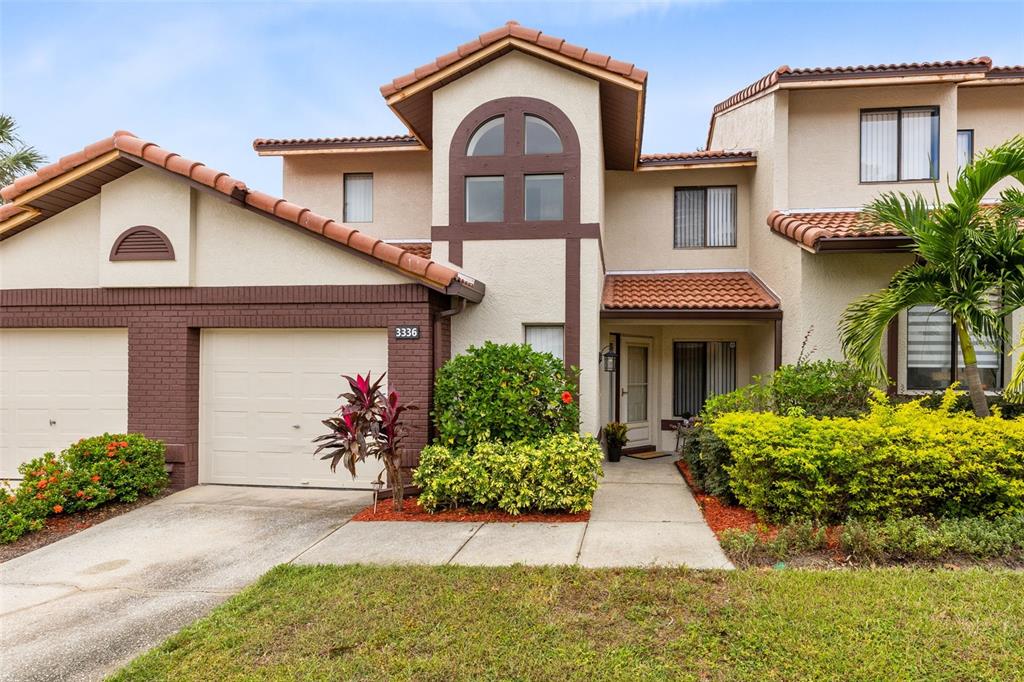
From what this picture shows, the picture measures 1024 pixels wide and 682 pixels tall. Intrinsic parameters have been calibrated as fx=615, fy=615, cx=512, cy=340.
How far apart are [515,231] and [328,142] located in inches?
206

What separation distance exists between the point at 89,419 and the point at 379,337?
14.8ft

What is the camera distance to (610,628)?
4219mm

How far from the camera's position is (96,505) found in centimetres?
750

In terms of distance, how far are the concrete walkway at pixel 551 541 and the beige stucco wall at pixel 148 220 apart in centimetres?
467

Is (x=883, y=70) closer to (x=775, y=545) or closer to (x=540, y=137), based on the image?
(x=540, y=137)

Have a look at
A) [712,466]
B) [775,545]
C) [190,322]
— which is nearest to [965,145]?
[712,466]

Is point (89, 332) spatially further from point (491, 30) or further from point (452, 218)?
point (491, 30)

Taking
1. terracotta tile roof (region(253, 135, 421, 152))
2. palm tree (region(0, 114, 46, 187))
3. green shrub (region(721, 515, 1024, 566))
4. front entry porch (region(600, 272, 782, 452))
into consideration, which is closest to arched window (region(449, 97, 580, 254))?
front entry porch (region(600, 272, 782, 452))

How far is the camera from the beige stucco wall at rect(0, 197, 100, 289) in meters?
8.95

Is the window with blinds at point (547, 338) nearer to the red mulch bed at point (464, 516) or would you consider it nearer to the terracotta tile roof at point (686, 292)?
the terracotta tile roof at point (686, 292)

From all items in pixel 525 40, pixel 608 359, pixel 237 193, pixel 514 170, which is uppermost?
pixel 525 40

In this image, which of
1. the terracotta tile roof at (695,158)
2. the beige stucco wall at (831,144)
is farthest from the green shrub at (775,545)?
the terracotta tile roof at (695,158)

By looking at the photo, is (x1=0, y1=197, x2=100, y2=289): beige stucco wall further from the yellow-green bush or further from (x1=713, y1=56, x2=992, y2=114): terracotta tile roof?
(x1=713, y1=56, x2=992, y2=114): terracotta tile roof

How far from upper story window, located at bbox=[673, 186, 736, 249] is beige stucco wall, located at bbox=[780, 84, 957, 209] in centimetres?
139
